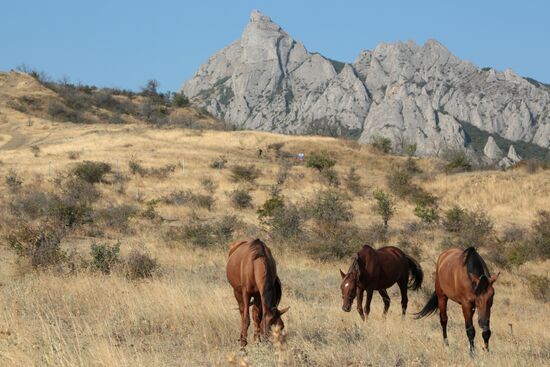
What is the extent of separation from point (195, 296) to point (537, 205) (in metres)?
31.9

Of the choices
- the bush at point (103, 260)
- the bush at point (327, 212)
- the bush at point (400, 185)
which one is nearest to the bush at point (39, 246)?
the bush at point (103, 260)

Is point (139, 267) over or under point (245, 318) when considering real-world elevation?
under

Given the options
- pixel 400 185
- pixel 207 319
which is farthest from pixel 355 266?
pixel 400 185

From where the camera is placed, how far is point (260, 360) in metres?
5.33

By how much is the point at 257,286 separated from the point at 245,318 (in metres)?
0.45

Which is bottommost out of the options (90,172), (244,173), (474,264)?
(474,264)

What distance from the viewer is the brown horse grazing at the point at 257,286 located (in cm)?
682

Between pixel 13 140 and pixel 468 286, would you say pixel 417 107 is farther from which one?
pixel 468 286

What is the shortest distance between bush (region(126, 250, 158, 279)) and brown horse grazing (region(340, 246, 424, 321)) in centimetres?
515

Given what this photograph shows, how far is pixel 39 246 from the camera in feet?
47.1

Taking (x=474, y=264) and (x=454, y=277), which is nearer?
(x=474, y=264)

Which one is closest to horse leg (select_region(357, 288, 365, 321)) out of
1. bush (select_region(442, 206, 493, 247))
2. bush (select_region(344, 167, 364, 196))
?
bush (select_region(442, 206, 493, 247))

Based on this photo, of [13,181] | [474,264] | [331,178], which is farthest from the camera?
[331,178]

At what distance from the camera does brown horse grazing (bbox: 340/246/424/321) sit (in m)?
9.80
